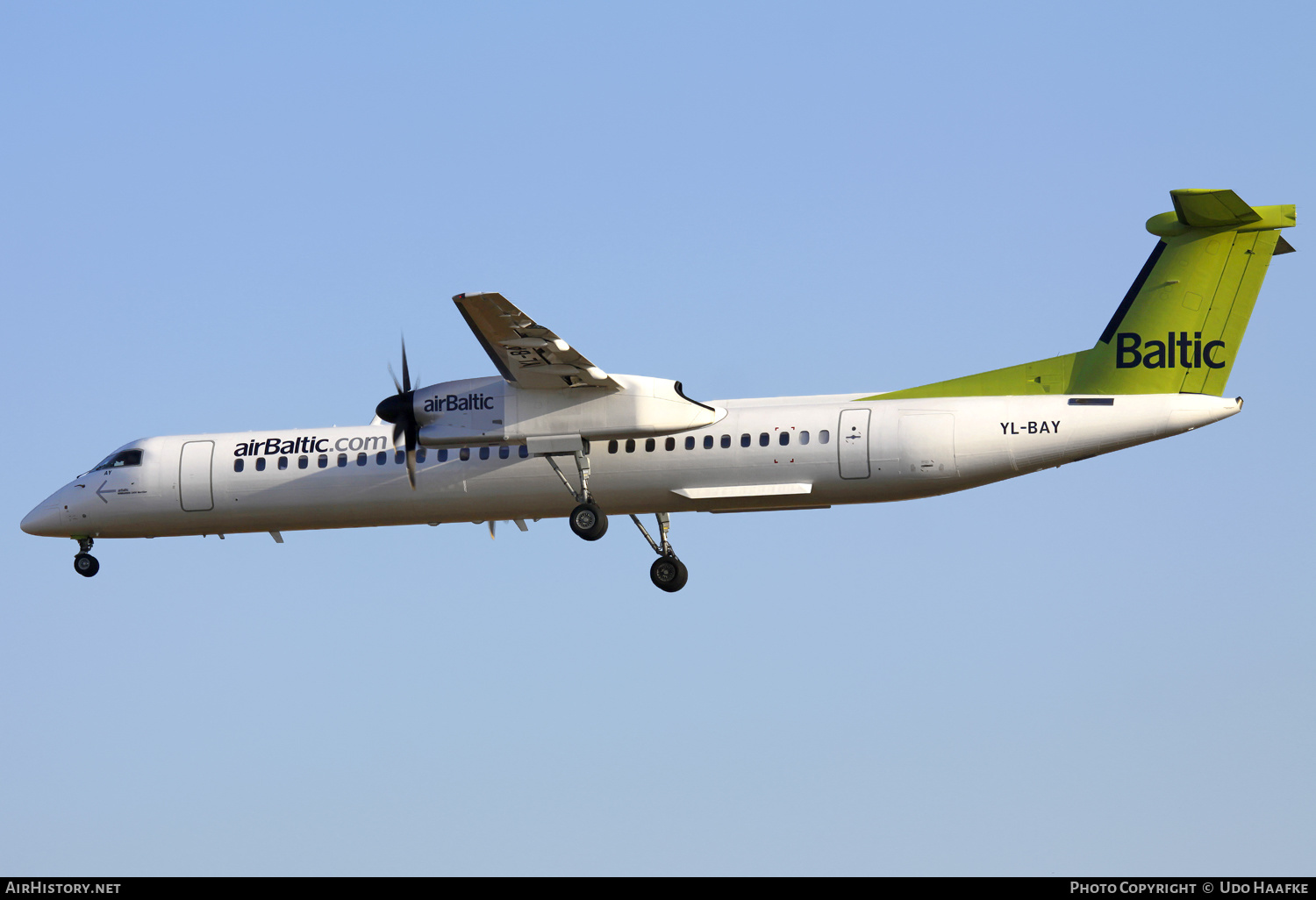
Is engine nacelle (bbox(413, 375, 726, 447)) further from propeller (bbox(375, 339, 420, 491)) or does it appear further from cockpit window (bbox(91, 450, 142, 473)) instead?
cockpit window (bbox(91, 450, 142, 473))

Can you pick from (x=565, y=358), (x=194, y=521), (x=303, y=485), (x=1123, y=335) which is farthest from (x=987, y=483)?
(x=194, y=521)

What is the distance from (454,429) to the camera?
1006 inches

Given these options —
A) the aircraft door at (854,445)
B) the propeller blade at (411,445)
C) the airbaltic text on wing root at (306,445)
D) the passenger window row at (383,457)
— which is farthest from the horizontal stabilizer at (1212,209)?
the airbaltic text on wing root at (306,445)

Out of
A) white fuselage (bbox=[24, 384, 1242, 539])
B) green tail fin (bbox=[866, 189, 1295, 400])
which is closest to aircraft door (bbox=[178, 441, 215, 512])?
white fuselage (bbox=[24, 384, 1242, 539])

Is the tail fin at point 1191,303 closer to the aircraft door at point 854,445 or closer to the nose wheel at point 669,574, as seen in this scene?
the aircraft door at point 854,445

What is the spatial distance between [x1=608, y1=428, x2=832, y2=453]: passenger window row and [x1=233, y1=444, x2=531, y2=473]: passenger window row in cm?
164

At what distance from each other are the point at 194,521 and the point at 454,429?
243 inches

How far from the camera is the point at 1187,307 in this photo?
80.5 feet

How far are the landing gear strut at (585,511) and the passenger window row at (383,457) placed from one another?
98 centimetres

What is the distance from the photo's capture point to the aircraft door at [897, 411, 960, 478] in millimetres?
24578

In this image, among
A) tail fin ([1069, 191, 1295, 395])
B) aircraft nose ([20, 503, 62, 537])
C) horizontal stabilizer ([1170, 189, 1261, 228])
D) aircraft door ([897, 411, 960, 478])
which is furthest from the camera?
aircraft nose ([20, 503, 62, 537])

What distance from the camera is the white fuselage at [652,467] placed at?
24391mm

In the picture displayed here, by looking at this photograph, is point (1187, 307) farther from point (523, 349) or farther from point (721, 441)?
point (523, 349)

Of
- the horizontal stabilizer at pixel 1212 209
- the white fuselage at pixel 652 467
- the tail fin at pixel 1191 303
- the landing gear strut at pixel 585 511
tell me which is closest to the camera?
the horizontal stabilizer at pixel 1212 209
